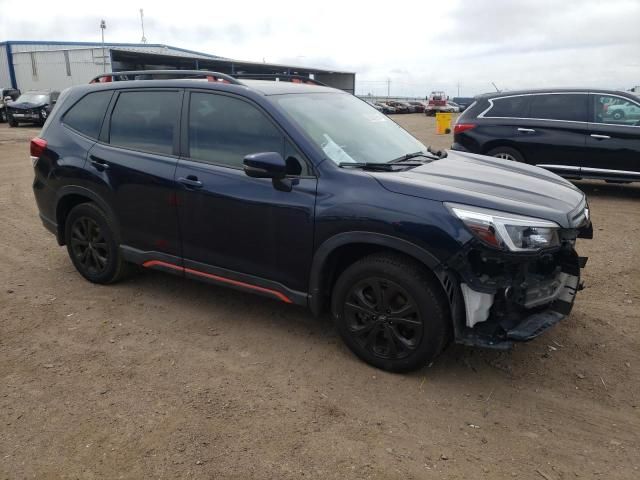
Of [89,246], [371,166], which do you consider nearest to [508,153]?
[371,166]

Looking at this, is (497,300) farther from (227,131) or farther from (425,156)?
(227,131)

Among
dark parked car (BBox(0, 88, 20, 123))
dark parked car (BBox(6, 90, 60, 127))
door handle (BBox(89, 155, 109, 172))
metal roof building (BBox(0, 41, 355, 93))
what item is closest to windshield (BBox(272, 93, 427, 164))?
door handle (BBox(89, 155, 109, 172))

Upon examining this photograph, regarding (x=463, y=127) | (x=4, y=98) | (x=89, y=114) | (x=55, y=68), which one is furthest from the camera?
(x=55, y=68)

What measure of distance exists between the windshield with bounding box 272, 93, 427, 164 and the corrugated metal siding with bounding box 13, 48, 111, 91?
3274 cm

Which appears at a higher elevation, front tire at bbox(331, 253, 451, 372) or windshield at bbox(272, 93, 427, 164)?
windshield at bbox(272, 93, 427, 164)

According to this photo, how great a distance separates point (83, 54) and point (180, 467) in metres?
37.0

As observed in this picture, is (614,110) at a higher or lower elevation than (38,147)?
higher

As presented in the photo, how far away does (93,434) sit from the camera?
9.04 feet

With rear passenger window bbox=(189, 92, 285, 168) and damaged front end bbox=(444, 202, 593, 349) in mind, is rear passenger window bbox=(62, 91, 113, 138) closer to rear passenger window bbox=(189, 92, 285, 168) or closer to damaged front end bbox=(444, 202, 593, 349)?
rear passenger window bbox=(189, 92, 285, 168)

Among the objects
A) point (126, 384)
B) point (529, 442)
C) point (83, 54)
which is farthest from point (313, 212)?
point (83, 54)

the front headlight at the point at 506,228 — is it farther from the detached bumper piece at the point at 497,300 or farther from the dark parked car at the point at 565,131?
the dark parked car at the point at 565,131

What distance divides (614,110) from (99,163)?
24.5 feet

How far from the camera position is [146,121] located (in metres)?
4.11

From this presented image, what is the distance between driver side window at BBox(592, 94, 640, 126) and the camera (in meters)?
7.86
